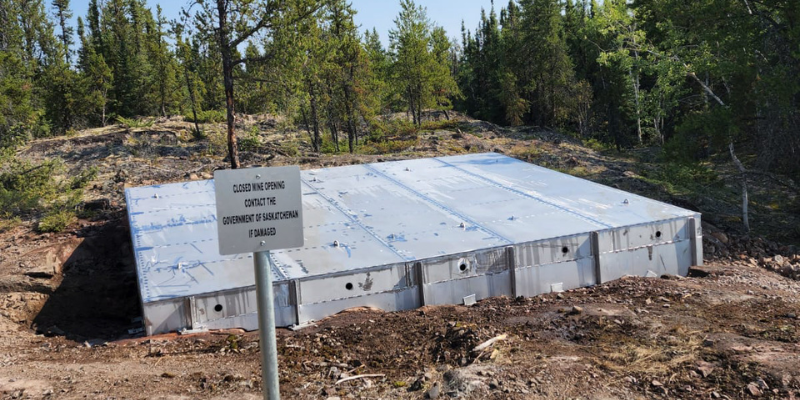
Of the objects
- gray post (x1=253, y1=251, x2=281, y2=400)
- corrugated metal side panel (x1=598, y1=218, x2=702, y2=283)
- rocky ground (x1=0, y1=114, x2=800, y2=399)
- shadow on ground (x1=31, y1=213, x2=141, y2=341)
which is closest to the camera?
gray post (x1=253, y1=251, x2=281, y2=400)

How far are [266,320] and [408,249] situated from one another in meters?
6.79

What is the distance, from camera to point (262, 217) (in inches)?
143

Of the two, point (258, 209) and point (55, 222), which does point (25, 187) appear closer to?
point (55, 222)

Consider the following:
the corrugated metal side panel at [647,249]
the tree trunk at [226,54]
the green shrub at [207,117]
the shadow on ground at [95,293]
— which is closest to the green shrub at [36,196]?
the shadow on ground at [95,293]

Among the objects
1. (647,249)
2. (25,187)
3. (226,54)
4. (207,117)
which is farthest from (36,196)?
(207,117)

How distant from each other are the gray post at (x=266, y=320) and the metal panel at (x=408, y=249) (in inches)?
214

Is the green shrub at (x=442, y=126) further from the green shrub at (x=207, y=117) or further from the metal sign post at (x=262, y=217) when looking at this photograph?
the metal sign post at (x=262, y=217)

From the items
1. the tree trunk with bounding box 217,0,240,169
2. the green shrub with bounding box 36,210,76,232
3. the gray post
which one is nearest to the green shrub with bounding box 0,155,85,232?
the green shrub with bounding box 36,210,76,232

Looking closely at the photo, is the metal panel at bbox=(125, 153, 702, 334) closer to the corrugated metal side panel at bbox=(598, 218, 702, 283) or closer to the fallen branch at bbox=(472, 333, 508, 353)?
the corrugated metal side panel at bbox=(598, 218, 702, 283)

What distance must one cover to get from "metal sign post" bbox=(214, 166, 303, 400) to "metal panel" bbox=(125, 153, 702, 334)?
559cm

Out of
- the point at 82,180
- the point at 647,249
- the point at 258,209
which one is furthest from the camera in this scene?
the point at 82,180

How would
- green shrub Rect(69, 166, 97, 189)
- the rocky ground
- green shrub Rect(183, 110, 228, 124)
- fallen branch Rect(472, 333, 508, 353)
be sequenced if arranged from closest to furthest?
the rocky ground < fallen branch Rect(472, 333, 508, 353) < green shrub Rect(69, 166, 97, 189) < green shrub Rect(183, 110, 228, 124)

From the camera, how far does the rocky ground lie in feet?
20.1

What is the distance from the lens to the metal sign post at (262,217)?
3549 millimetres
